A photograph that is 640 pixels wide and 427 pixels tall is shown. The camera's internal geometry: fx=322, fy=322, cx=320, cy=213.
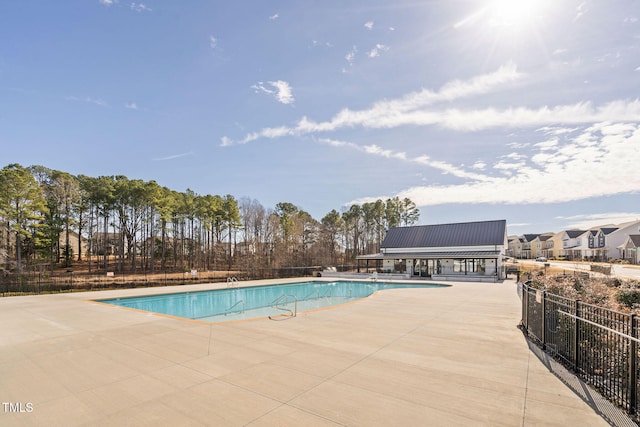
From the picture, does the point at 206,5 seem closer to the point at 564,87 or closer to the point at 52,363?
the point at 52,363

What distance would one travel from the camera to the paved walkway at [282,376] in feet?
12.3

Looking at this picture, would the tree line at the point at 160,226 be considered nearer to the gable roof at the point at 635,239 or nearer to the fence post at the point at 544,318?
the gable roof at the point at 635,239

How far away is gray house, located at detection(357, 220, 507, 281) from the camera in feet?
93.3

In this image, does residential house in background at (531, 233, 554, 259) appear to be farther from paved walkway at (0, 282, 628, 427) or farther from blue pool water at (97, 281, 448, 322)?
paved walkway at (0, 282, 628, 427)

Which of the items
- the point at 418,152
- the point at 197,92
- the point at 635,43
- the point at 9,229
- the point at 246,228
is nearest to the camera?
the point at 635,43

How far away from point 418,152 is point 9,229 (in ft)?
115

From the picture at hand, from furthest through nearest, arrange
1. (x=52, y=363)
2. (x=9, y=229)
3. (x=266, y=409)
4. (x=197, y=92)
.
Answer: (x=9, y=229) < (x=197, y=92) < (x=52, y=363) < (x=266, y=409)

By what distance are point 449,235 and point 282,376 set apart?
3192 centimetres

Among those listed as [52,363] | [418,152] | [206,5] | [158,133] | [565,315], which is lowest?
[52,363]

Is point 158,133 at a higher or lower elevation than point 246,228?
higher

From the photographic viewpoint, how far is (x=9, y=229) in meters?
28.5

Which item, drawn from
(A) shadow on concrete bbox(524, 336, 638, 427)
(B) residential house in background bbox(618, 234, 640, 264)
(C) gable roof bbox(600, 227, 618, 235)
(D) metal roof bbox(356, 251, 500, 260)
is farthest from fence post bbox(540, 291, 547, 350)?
→ (C) gable roof bbox(600, 227, 618, 235)

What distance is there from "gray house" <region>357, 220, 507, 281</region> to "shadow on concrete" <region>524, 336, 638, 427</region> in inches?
878

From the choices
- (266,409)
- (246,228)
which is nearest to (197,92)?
(266,409)
